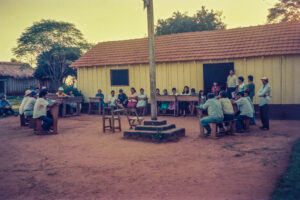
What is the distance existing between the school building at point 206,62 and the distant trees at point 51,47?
1038 centimetres

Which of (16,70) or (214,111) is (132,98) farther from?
(16,70)

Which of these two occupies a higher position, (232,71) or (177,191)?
(232,71)

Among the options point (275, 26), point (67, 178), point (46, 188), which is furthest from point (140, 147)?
point (275, 26)

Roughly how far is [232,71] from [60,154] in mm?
8213

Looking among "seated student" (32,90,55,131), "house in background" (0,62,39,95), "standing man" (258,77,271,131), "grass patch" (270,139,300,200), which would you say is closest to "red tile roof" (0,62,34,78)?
"house in background" (0,62,39,95)

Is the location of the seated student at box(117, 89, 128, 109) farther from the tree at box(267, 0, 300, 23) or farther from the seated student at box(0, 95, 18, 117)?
the tree at box(267, 0, 300, 23)

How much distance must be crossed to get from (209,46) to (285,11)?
1550 cm

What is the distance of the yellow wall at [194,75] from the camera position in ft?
39.9

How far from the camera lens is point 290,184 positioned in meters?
4.57

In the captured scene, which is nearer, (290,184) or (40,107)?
(290,184)

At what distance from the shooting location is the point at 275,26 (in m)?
14.1

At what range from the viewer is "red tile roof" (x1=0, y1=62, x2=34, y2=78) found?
30703mm

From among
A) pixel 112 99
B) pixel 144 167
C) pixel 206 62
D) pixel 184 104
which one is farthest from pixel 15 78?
pixel 144 167

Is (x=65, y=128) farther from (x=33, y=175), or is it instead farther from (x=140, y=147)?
(x=33, y=175)
